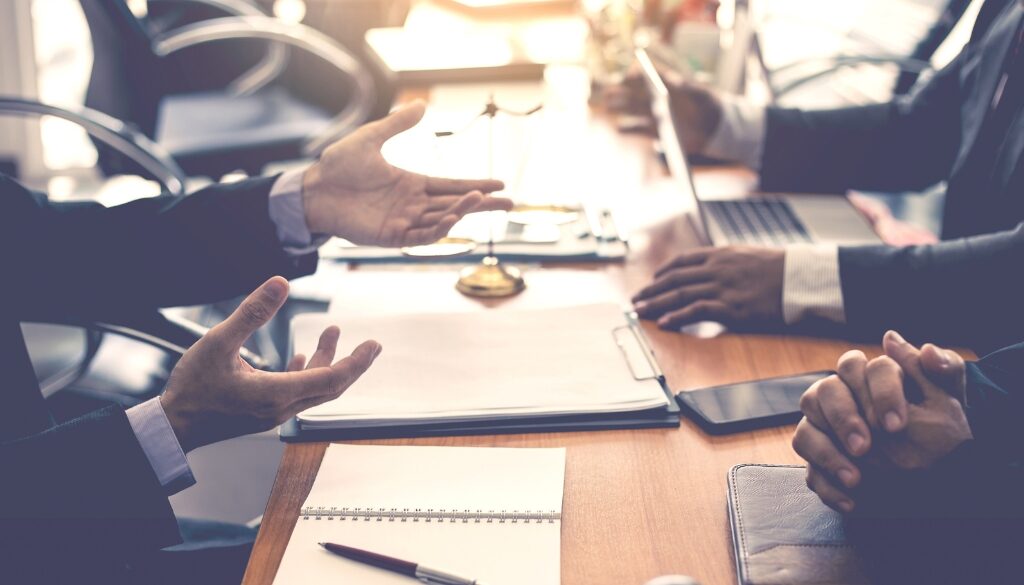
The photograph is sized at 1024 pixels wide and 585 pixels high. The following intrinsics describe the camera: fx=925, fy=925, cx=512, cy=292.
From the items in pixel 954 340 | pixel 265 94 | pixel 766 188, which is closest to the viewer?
pixel 954 340

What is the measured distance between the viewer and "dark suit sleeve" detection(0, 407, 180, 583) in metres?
0.80

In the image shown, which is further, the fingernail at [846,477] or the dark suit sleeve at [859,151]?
the dark suit sleeve at [859,151]

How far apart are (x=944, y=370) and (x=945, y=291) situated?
0.38m

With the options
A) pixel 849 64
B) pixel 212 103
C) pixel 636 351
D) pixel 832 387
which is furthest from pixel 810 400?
pixel 212 103

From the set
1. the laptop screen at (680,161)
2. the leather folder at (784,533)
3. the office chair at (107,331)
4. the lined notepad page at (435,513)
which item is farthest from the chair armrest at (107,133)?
the leather folder at (784,533)

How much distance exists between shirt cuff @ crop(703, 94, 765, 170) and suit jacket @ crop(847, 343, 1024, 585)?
99 cm

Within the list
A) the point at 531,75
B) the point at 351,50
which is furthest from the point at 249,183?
the point at 351,50

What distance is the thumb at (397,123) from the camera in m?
1.19

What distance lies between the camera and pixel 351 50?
11.5 ft

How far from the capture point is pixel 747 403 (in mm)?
962

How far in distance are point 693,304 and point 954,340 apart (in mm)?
311

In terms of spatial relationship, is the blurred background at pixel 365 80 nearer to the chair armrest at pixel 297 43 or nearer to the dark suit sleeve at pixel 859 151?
the chair armrest at pixel 297 43

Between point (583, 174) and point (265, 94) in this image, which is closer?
point (583, 174)

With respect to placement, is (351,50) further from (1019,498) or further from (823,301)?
(1019,498)
